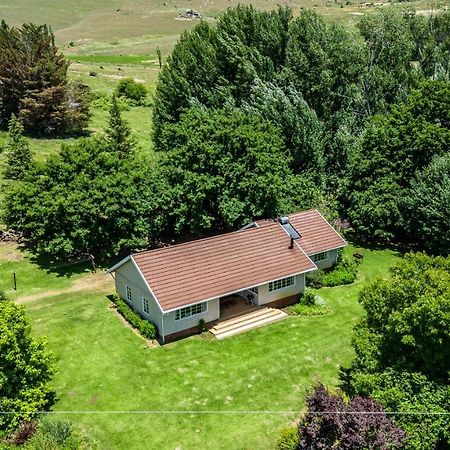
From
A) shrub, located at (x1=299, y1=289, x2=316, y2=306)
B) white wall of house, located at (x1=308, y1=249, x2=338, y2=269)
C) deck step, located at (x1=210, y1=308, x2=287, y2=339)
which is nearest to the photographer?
deck step, located at (x1=210, y1=308, x2=287, y2=339)

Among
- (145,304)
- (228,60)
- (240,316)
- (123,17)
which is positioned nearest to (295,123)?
(228,60)

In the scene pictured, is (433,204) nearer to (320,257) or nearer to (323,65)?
(320,257)

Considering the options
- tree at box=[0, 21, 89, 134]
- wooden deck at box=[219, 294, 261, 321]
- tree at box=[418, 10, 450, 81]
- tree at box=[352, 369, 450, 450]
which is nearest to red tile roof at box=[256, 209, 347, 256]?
wooden deck at box=[219, 294, 261, 321]

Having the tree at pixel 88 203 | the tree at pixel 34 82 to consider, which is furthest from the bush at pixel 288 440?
the tree at pixel 34 82

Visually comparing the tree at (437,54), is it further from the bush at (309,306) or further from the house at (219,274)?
the bush at (309,306)

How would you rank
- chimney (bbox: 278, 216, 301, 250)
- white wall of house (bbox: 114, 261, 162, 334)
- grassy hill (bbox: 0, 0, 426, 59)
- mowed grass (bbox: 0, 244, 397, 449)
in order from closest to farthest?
mowed grass (bbox: 0, 244, 397, 449) < white wall of house (bbox: 114, 261, 162, 334) < chimney (bbox: 278, 216, 301, 250) < grassy hill (bbox: 0, 0, 426, 59)

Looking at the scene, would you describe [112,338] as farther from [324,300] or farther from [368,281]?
[368,281]

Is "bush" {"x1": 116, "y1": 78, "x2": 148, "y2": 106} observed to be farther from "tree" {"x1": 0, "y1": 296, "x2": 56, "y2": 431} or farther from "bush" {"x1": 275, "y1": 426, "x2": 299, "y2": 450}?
"bush" {"x1": 275, "y1": 426, "x2": 299, "y2": 450}
